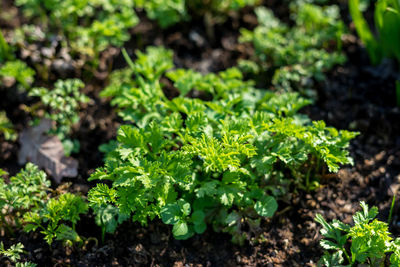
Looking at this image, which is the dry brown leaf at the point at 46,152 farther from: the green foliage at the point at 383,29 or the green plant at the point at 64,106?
the green foliage at the point at 383,29

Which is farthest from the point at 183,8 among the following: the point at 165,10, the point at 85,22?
the point at 85,22

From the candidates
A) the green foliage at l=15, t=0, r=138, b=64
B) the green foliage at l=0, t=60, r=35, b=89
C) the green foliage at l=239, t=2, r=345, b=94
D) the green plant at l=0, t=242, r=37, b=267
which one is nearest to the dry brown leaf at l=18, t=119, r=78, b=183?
the green foliage at l=0, t=60, r=35, b=89

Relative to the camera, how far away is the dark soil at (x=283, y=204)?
2.39m

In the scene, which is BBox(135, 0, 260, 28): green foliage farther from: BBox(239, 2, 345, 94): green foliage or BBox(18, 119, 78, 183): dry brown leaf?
BBox(18, 119, 78, 183): dry brown leaf

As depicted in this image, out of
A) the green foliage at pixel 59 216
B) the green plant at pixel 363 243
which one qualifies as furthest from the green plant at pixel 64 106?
the green plant at pixel 363 243

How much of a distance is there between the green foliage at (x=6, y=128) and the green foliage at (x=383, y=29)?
9.34ft

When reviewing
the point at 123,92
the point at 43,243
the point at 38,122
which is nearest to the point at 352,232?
the point at 123,92

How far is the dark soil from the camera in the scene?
2.39 metres

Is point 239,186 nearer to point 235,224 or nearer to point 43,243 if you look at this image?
point 235,224

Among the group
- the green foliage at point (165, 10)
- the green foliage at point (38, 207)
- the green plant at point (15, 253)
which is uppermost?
the green foliage at point (165, 10)

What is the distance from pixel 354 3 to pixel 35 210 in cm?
279

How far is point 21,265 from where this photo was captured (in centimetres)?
220

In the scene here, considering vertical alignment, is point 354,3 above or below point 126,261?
above

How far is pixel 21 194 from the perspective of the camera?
2.30 m
